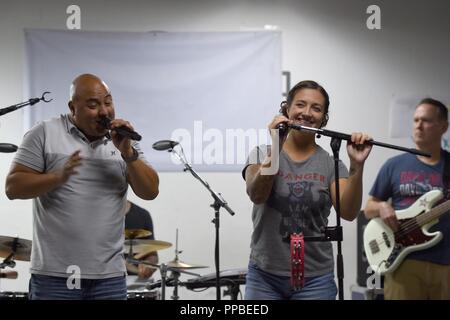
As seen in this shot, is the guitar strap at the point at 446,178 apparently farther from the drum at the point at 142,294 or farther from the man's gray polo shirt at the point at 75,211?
the man's gray polo shirt at the point at 75,211

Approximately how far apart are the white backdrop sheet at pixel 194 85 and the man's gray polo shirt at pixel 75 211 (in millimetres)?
2073

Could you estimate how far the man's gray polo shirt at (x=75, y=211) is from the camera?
86.1 inches

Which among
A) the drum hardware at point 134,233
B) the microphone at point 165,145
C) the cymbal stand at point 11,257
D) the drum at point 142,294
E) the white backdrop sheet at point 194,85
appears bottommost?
the drum at point 142,294

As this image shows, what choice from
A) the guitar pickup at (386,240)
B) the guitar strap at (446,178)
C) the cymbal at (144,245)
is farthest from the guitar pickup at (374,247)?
the cymbal at (144,245)

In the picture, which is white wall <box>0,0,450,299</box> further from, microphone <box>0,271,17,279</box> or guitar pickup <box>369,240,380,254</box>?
guitar pickup <box>369,240,380,254</box>

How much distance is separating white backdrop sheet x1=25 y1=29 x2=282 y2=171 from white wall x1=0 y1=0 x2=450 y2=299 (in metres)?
0.19

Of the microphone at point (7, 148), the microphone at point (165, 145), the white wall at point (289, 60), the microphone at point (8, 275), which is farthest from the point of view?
the white wall at point (289, 60)

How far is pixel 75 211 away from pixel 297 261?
77 centimetres

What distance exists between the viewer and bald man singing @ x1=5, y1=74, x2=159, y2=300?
2.16 m

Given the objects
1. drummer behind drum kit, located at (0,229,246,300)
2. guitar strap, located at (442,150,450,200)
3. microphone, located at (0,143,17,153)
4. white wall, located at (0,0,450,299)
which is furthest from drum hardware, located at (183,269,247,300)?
microphone, located at (0,143,17,153)

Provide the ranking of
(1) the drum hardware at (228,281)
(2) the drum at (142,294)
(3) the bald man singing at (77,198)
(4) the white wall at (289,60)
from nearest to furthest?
(3) the bald man singing at (77,198) < (2) the drum at (142,294) < (1) the drum hardware at (228,281) < (4) the white wall at (289,60)

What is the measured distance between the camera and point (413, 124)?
468 centimetres

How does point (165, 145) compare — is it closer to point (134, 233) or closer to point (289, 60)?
point (134, 233)

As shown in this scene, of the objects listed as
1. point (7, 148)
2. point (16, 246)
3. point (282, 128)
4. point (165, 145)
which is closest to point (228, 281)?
point (165, 145)
